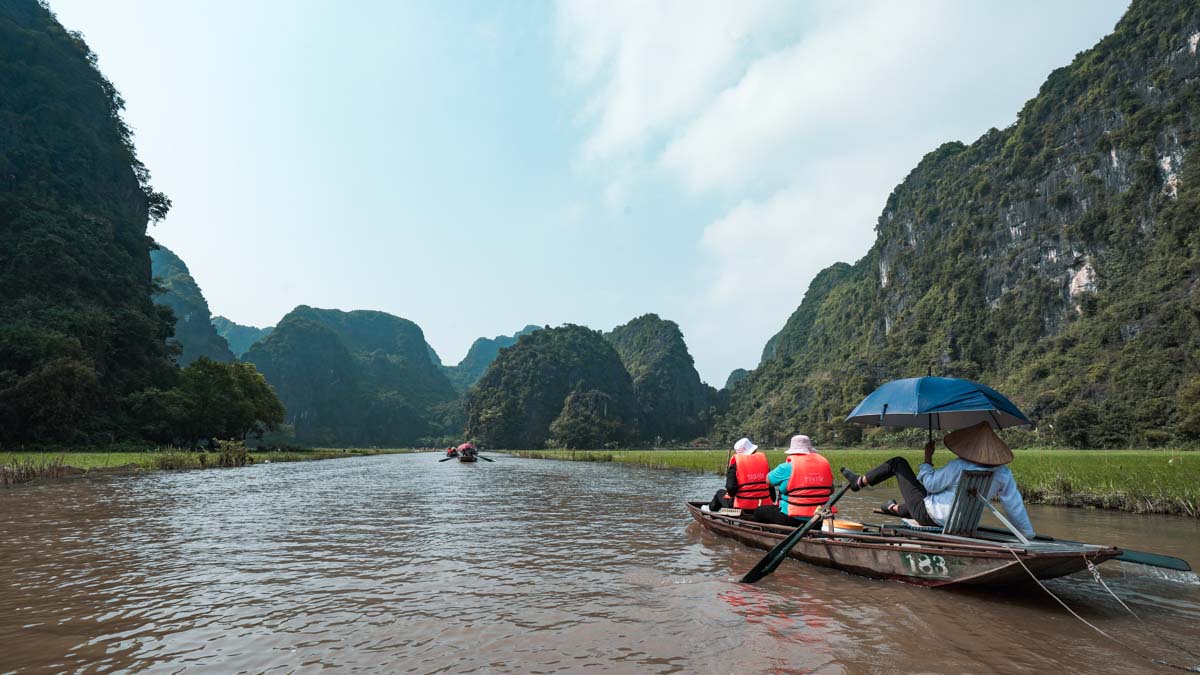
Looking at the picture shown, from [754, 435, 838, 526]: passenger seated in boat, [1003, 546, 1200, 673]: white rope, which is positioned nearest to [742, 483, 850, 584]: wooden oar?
[754, 435, 838, 526]: passenger seated in boat

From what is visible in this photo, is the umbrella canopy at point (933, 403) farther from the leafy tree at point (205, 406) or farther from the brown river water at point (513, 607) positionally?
the leafy tree at point (205, 406)

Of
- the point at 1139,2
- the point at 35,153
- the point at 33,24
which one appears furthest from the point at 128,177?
the point at 1139,2

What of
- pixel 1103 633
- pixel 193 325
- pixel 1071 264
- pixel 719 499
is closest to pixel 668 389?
pixel 1071 264

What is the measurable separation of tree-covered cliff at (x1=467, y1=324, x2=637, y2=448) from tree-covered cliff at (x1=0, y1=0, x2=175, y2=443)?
78.0 metres

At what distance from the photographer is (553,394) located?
140 metres

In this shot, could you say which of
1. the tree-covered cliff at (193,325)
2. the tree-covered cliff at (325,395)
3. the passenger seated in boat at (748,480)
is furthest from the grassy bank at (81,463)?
the tree-covered cliff at (325,395)

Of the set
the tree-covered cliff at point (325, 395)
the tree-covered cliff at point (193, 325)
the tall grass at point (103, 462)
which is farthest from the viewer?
the tree-covered cliff at point (325, 395)

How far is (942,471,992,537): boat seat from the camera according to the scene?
717 centimetres

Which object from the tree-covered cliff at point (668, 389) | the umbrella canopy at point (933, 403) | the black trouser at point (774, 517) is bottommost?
the black trouser at point (774, 517)

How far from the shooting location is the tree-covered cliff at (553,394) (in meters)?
126

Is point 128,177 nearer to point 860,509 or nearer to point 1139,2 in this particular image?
point 860,509

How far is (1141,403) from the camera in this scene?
49.2 m

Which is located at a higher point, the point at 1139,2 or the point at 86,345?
the point at 1139,2

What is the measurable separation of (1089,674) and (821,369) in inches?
5549
